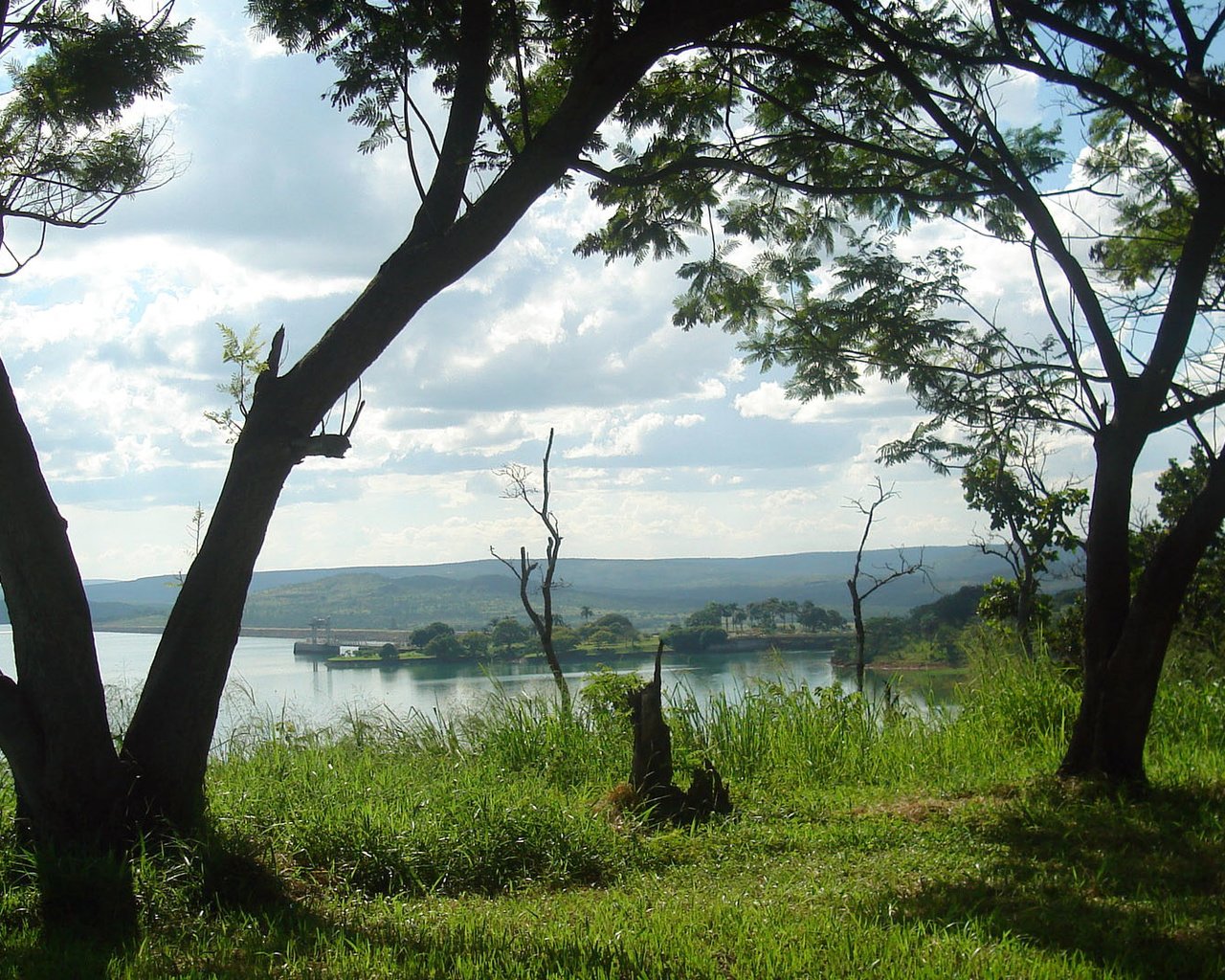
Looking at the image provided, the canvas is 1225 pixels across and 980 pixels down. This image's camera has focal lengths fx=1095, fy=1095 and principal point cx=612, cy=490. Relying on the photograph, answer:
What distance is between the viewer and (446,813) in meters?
5.52

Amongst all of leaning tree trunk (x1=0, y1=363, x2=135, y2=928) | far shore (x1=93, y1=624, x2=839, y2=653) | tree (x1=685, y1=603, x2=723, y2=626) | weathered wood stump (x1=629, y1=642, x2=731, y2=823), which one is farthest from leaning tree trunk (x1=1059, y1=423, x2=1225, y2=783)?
tree (x1=685, y1=603, x2=723, y2=626)

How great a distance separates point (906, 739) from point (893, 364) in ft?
9.70

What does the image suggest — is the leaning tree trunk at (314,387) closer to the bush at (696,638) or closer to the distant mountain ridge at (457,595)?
the distant mountain ridge at (457,595)

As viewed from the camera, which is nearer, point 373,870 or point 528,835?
A: point 373,870

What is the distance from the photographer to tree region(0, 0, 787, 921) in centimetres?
480

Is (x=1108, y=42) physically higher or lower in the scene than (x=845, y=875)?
higher

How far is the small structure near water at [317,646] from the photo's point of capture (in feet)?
57.3

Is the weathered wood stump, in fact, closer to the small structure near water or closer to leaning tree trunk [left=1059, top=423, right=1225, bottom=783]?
leaning tree trunk [left=1059, top=423, right=1225, bottom=783]

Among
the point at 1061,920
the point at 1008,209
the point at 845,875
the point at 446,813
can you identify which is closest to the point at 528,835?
the point at 446,813

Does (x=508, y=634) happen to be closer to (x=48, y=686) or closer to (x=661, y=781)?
(x=661, y=781)

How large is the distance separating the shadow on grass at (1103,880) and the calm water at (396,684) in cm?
331

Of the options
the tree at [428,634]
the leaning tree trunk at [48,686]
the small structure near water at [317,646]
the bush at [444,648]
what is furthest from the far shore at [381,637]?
the leaning tree trunk at [48,686]

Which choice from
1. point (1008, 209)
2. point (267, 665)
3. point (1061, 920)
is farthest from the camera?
point (267, 665)

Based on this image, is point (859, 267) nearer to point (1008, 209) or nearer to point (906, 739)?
point (1008, 209)
